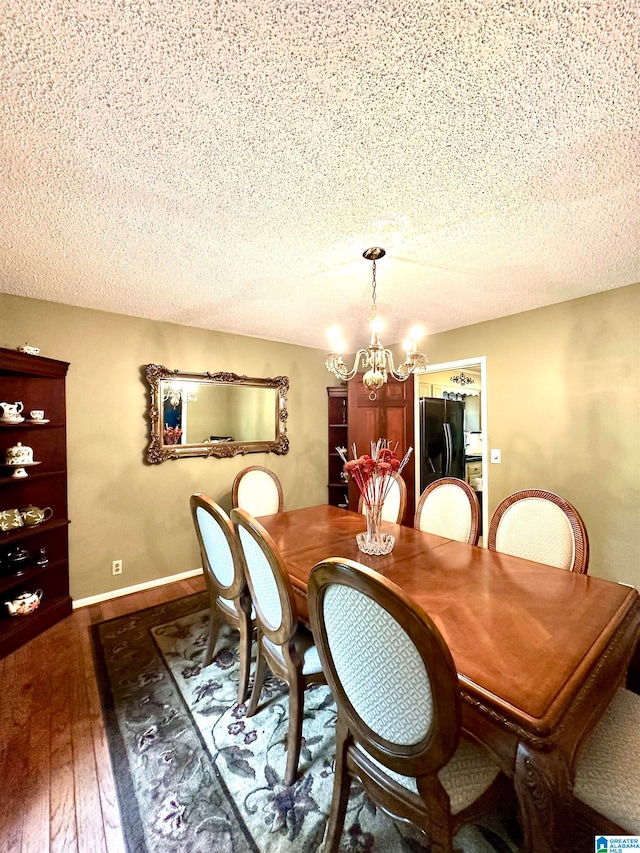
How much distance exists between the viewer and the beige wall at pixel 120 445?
2691 millimetres

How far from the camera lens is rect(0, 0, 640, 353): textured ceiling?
0.83 m

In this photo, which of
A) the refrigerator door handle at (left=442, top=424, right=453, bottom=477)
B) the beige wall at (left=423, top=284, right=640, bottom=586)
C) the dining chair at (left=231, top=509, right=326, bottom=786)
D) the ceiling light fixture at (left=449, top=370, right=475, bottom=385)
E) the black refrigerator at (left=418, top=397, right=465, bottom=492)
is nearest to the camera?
the dining chair at (left=231, top=509, right=326, bottom=786)

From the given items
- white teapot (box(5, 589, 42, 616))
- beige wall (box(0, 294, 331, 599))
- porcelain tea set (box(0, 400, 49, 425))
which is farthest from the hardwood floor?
porcelain tea set (box(0, 400, 49, 425))

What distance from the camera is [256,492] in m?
3.12

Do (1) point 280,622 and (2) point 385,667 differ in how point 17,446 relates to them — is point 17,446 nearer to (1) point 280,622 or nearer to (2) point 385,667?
(1) point 280,622

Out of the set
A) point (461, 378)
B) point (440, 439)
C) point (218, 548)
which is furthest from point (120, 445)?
point (461, 378)

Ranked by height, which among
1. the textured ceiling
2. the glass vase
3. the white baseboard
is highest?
the textured ceiling

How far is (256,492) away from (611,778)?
2.65 m

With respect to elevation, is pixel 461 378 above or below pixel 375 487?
above

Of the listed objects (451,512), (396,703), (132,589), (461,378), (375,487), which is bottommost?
(132,589)

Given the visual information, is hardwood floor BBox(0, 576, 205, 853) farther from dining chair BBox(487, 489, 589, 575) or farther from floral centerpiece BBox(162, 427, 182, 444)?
dining chair BBox(487, 489, 589, 575)

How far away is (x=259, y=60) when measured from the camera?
0.91 m

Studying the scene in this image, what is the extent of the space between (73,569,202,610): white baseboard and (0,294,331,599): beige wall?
0.04 metres

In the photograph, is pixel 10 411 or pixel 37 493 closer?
pixel 10 411
